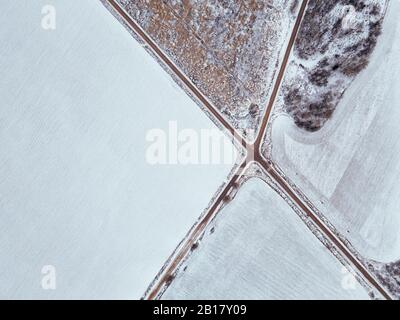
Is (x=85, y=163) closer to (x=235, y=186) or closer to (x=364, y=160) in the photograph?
(x=235, y=186)

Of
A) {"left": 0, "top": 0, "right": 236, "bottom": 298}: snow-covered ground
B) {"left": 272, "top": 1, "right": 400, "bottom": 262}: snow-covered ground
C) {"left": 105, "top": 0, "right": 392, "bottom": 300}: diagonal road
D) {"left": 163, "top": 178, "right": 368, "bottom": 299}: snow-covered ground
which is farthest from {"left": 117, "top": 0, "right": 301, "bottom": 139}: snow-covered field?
{"left": 163, "top": 178, "right": 368, "bottom": 299}: snow-covered ground

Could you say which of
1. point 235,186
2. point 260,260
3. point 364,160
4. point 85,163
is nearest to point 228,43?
point 235,186

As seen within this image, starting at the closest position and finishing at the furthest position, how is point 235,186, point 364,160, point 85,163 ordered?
point 364,160, point 235,186, point 85,163

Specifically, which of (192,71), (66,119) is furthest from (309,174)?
(66,119)

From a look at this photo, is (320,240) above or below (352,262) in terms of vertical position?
above

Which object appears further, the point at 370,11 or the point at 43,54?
the point at 43,54

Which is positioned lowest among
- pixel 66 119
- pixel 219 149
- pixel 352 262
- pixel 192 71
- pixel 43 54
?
pixel 352 262

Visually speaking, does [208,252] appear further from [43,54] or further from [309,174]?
[43,54]
